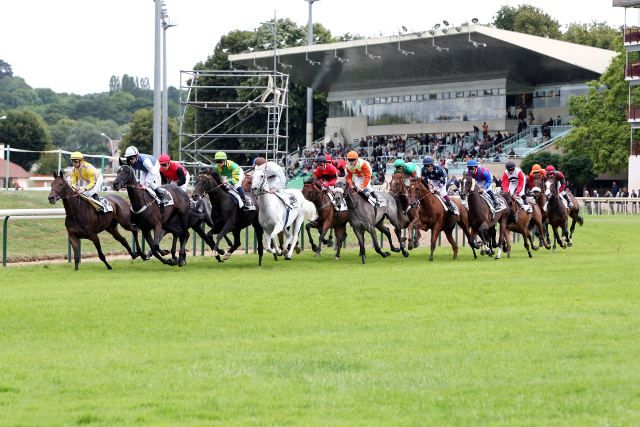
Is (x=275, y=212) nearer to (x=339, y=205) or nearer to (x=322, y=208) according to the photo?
(x=322, y=208)

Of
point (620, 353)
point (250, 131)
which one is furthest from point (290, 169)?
point (620, 353)

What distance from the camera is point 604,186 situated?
4881 centimetres

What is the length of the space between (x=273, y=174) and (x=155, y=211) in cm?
238

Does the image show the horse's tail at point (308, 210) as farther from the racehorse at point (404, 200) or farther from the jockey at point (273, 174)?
the racehorse at point (404, 200)

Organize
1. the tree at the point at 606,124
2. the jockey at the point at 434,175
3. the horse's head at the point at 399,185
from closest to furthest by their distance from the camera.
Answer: the horse's head at the point at 399,185, the jockey at the point at 434,175, the tree at the point at 606,124

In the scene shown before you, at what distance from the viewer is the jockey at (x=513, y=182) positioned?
1889cm

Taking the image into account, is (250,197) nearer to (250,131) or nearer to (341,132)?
(250,131)

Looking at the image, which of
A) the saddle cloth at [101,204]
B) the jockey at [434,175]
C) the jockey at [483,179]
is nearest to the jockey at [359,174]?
the jockey at [434,175]

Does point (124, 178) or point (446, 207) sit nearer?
point (124, 178)

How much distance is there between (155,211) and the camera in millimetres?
14867

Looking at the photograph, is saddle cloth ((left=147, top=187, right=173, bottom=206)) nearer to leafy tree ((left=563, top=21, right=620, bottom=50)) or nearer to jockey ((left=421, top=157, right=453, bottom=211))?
jockey ((left=421, top=157, right=453, bottom=211))

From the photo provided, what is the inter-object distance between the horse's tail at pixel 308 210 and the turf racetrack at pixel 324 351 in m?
4.03

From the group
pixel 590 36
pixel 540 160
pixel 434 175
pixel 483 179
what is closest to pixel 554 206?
pixel 483 179

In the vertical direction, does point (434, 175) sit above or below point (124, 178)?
above
